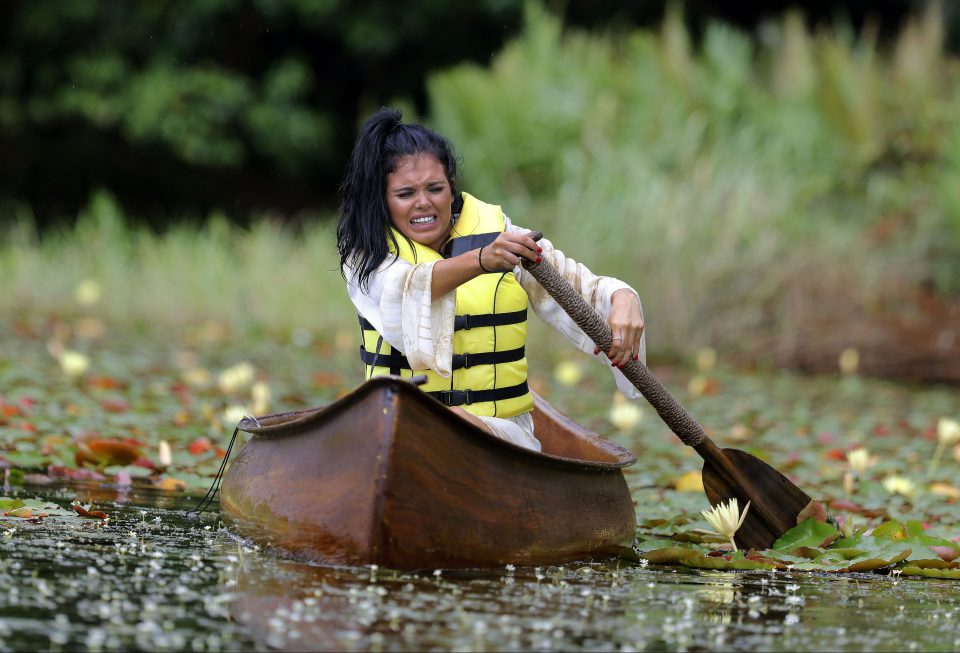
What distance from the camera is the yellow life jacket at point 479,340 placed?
4348 mm

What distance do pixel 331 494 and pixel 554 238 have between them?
656cm

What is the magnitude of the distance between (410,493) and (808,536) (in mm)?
1486

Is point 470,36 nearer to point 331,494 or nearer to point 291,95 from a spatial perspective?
point 291,95

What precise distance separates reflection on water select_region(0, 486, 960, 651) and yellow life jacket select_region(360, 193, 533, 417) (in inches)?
24.6

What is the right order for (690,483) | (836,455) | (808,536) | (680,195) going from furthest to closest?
(680,195), (836,455), (690,483), (808,536)

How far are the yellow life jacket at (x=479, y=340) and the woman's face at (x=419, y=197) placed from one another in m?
0.04

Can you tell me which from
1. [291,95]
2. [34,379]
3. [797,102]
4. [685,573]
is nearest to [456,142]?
[797,102]

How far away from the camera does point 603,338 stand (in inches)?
163

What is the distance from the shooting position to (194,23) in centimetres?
1639

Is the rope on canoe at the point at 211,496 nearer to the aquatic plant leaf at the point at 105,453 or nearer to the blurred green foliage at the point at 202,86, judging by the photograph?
the aquatic plant leaf at the point at 105,453

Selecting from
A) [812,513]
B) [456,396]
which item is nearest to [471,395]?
[456,396]

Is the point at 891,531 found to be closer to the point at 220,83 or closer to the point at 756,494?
the point at 756,494

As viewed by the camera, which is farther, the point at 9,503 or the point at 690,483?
the point at 690,483

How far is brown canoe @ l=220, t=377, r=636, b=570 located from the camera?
11.9 ft
